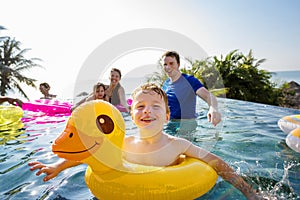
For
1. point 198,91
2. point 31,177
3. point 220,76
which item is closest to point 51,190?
point 31,177

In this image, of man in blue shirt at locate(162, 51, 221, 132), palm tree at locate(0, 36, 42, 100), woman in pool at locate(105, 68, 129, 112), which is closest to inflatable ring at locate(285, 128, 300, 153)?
man in blue shirt at locate(162, 51, 221, 132)

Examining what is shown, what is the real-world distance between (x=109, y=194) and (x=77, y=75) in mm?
984

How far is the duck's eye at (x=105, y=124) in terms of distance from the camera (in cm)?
144

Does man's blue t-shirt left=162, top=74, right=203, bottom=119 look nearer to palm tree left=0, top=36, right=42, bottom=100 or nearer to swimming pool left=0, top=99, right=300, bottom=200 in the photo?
swimming pool left=0, top=99, right=300, bottom=200

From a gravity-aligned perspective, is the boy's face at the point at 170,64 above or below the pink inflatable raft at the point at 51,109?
above

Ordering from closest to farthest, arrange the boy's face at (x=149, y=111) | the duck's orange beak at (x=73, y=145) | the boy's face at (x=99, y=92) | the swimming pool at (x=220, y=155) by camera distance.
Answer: the duck's orange beak at (x=73, y=145) → the boy's face at (x=149, y=111) → the swimming pool at (x=220, y=155) → the boy's face at (x=99, y=92)

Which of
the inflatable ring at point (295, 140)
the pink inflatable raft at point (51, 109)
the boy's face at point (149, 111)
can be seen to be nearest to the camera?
the boy's face at point (149, 111)

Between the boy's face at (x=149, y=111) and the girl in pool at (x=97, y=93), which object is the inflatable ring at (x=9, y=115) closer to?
the girl in pool at (x=97, y=93)

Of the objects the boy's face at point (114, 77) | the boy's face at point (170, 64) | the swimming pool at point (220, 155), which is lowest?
the swimming pool at point (220, 155)

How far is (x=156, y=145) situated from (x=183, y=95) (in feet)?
6.96

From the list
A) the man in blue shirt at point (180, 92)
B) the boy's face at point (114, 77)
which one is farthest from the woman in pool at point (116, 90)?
the man in blue shirt at point (180, 92)

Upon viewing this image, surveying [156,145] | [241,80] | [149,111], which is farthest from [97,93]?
[241,80]

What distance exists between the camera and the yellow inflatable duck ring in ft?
4.58

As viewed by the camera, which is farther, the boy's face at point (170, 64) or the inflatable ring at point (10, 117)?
the inflatable ring at point (10, 117)
